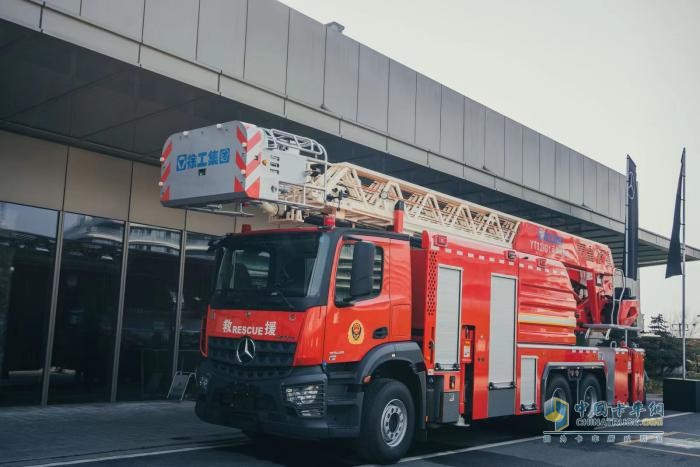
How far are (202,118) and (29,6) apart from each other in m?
4.01

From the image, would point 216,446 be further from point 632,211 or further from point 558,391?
point 632,211

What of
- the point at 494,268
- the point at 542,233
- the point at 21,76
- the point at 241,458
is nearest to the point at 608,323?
the point at 542,233

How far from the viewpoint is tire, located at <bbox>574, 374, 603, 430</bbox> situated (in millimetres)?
12078

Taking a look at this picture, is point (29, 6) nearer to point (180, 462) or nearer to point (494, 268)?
point (180, 462)

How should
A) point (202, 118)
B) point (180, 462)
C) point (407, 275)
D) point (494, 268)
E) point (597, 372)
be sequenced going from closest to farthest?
point (180, 462) → point (407, 275) → point (494, 268) → point (202, 118) → point (597, 372)

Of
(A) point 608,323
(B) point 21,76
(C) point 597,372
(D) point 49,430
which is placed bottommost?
(D) point 49,430

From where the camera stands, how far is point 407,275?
8734 millimetres

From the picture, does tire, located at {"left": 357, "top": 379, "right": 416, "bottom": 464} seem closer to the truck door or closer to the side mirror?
the truck door

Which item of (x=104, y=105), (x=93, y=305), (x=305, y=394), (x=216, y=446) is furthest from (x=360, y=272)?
(x=93, y=305)

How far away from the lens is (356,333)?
792 cm

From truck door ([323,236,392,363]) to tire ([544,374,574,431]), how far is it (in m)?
4.34

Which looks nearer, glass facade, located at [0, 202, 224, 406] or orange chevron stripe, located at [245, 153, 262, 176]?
orange chevron stripe, located at [245, 153, 262, 176]

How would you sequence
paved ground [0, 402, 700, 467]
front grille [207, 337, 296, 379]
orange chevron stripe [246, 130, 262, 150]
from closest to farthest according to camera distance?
front grille [207, 337, 296, 379]
orange chevron stripe [246, 130, 262, 150]
paved ground [0, 402, 700, 467]

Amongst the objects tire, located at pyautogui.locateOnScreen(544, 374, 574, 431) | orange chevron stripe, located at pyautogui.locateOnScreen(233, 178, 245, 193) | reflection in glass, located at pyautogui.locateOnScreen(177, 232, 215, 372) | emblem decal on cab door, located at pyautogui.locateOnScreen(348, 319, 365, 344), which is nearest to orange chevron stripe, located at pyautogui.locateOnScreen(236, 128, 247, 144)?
orange chevron stripe, located at pyautogui.locateOnScreen(233, 178, 245, 193)
